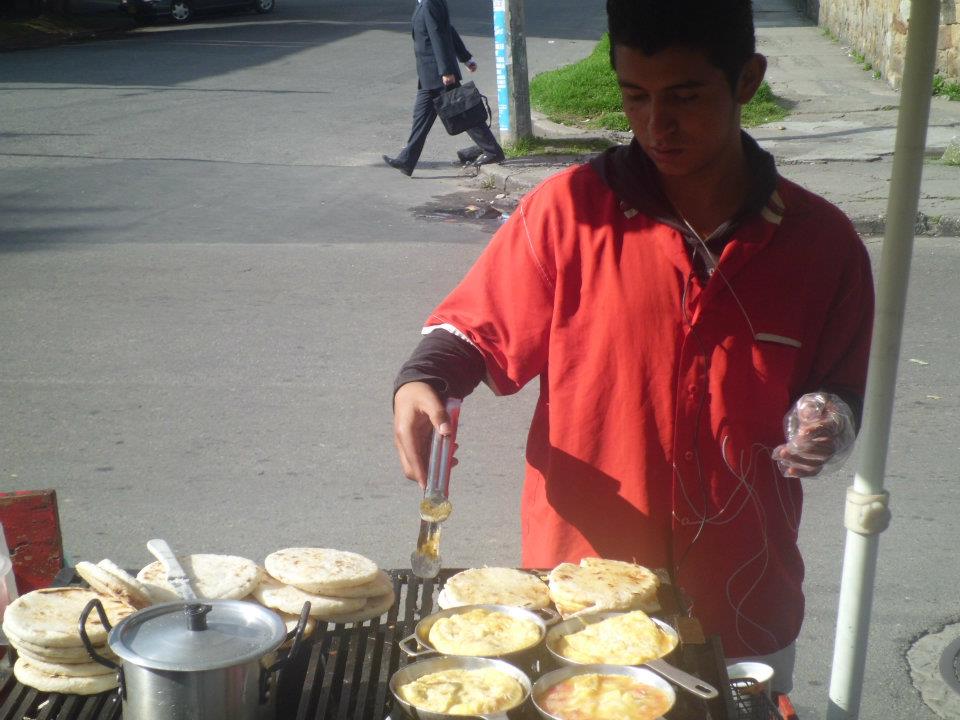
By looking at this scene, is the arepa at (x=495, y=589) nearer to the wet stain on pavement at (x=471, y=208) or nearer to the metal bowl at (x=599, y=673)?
the metal bowl at (x=599, y=673)

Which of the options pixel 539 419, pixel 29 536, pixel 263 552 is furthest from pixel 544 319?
pixel 263 552

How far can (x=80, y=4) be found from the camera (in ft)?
95.3

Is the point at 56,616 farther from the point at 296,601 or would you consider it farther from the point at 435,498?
the point at 435,498

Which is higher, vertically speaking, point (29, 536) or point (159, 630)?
point (159, 630)

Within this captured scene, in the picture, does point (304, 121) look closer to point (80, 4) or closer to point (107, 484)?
point (107, 484)

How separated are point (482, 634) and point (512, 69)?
37.4 ft

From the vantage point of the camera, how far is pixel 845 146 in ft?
41.4

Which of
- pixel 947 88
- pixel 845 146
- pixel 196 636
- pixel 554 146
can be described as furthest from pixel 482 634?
pixel 947 88

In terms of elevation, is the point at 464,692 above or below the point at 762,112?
above

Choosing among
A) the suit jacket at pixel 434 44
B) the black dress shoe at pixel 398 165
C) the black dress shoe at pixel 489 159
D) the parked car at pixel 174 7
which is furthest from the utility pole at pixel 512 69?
the parked car at pixel 174 7

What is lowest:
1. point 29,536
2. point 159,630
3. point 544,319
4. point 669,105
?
point 29,536

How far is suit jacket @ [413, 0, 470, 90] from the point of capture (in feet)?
39.8

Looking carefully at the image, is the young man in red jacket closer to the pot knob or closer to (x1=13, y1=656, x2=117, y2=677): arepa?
the pot knob

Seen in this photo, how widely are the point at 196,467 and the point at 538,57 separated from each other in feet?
63.0
